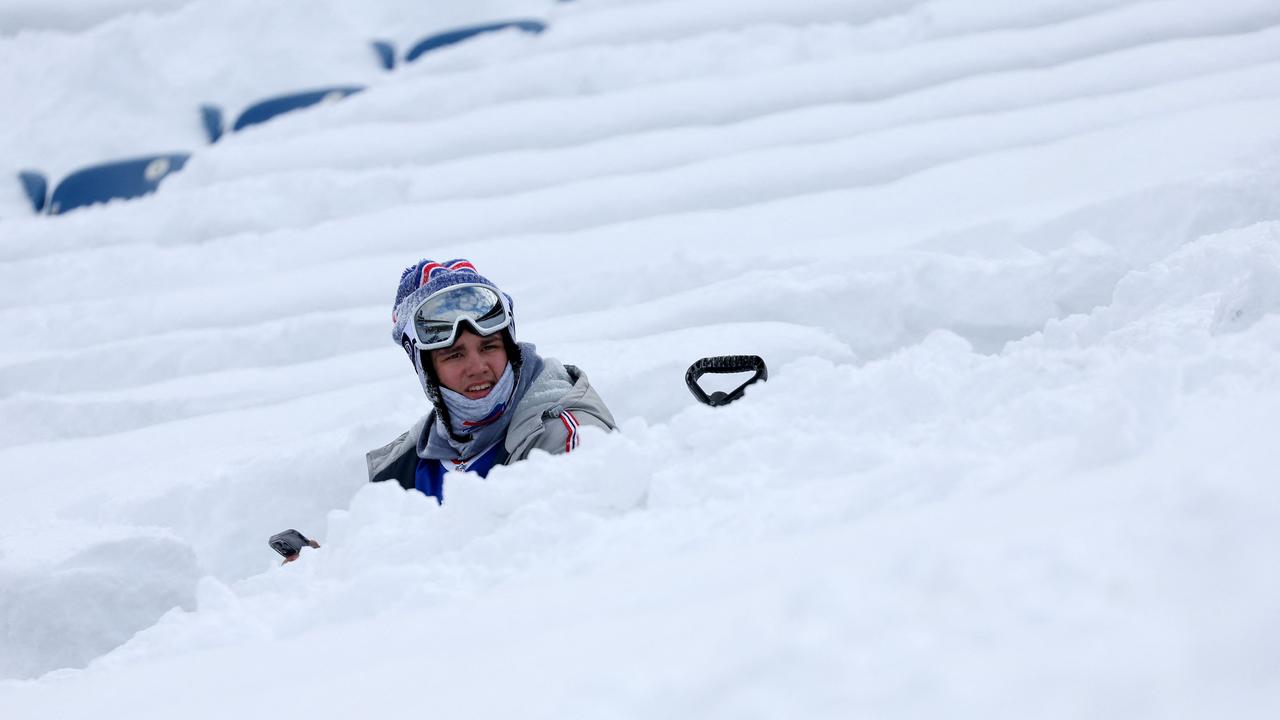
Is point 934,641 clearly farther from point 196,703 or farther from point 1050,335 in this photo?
point 1050,335

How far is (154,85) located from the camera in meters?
5.01

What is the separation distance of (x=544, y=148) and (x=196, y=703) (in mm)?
3291

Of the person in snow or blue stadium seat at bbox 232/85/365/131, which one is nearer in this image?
the person in snow

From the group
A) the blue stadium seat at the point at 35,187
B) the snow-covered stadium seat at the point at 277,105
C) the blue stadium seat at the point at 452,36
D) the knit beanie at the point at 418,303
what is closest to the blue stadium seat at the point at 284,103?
the snow-covered stadium seat at the point at 277,105

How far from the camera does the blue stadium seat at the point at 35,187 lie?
4543mm

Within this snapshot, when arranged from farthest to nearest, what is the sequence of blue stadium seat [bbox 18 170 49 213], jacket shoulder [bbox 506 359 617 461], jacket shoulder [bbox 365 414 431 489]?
blue stadium seat [bbox 18 170 49 213], jacket shoulder [bbox 365 414 431 489], jacket shoulder [bbox 506 359 617 461]

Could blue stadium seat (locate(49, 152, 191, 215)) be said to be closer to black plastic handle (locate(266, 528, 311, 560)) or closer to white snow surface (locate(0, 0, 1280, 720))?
white snow surface (locate(0, 0, 1280, 720))

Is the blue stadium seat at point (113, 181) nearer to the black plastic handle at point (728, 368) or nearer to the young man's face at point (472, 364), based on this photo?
the young man's face at point (472, 364)

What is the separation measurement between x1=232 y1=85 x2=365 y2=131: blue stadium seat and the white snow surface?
0.64ft

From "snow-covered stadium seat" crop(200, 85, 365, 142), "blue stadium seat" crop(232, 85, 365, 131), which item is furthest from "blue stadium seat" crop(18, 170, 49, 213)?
"blue stadium seat" crop(232, 85, 365, 131)

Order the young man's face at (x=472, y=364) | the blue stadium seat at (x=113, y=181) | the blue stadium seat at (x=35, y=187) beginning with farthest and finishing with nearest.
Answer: the blue stadium seat at (x=35, y=187) → the blue stadium seat at (x=113, y=181) → the young man's face at (x=472, y=364)

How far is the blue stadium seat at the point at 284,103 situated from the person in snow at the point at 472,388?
328 centimetres

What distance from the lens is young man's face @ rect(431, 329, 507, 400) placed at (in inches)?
70.7

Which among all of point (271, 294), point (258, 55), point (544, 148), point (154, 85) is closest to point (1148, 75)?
point (544, 148)
